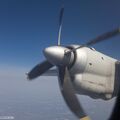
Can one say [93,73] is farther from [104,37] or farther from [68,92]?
[104,37]

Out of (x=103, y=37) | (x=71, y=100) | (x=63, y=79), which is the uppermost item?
(x=103, y=37)

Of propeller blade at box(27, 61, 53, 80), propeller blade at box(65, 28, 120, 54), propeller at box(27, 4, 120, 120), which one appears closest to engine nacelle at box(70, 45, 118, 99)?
propeller at box(27, 4, 120, 120)

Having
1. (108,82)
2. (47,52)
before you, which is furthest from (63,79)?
(108,82)

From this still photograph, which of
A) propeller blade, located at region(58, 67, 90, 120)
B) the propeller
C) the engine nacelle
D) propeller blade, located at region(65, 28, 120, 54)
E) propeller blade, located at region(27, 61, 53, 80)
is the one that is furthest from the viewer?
propeller blade, located at region(27, 61, 53, 80)

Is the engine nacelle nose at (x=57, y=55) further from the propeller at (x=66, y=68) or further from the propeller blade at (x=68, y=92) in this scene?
the propeller blade at (x=68, y=92)

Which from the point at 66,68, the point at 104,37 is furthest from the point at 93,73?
the point at 104,37

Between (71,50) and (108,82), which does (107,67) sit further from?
(71,50)

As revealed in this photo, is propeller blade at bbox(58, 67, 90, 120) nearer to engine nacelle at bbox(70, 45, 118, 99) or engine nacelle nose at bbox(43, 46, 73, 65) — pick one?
engine nacelle at bbox(70, 45, 118, 99)
